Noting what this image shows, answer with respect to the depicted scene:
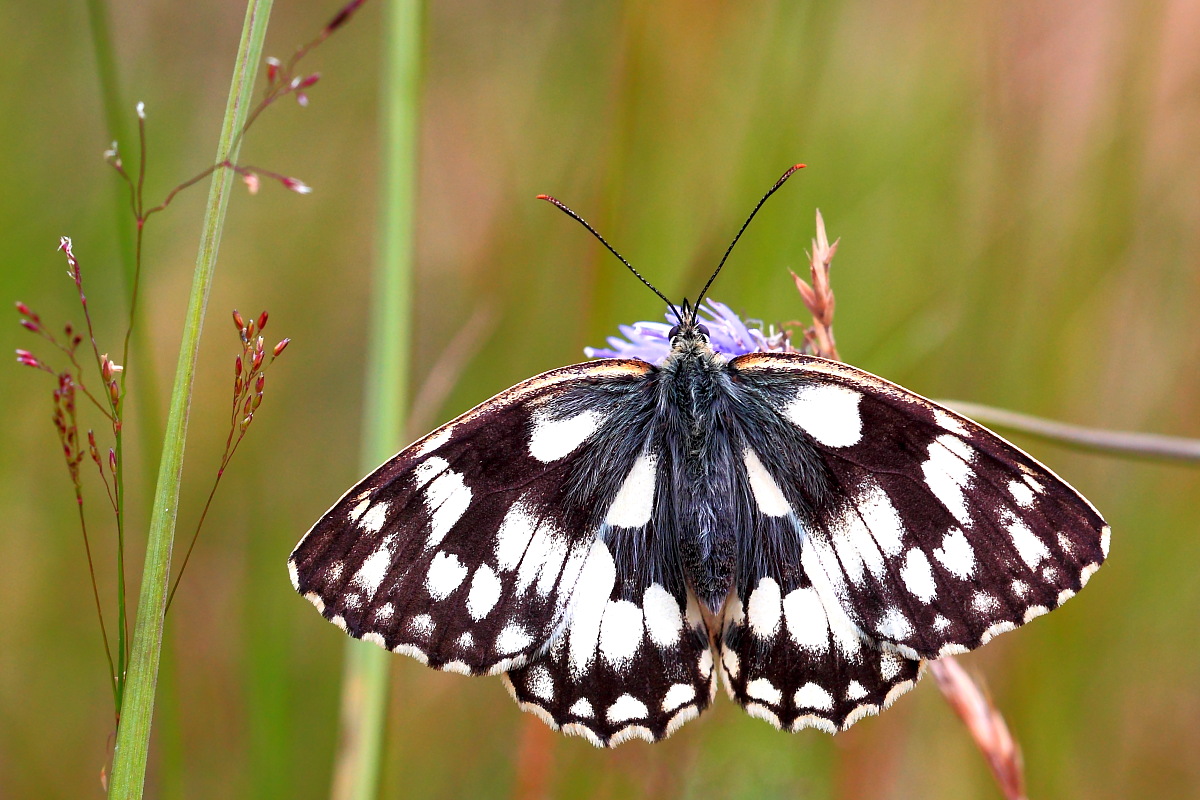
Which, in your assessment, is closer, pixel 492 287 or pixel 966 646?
pixel 966 646

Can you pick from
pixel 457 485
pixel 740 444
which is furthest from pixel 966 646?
pixel 457 485

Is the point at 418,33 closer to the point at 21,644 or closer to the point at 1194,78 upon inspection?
the point at 21,644

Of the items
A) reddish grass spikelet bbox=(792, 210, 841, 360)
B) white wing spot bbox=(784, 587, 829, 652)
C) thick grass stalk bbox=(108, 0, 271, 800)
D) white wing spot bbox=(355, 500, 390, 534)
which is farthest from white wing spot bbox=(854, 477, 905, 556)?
thick grass stalk bbox=(108, 0, 271, 800)

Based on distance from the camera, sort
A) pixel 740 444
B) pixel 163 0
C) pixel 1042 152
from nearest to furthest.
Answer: pixel 740 444
pixel 1042 152
pixel 163 0

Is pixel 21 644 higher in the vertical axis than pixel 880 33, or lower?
lower

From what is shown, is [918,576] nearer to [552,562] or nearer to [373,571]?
[552,562]

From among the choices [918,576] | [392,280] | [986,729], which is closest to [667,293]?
[392,280]
